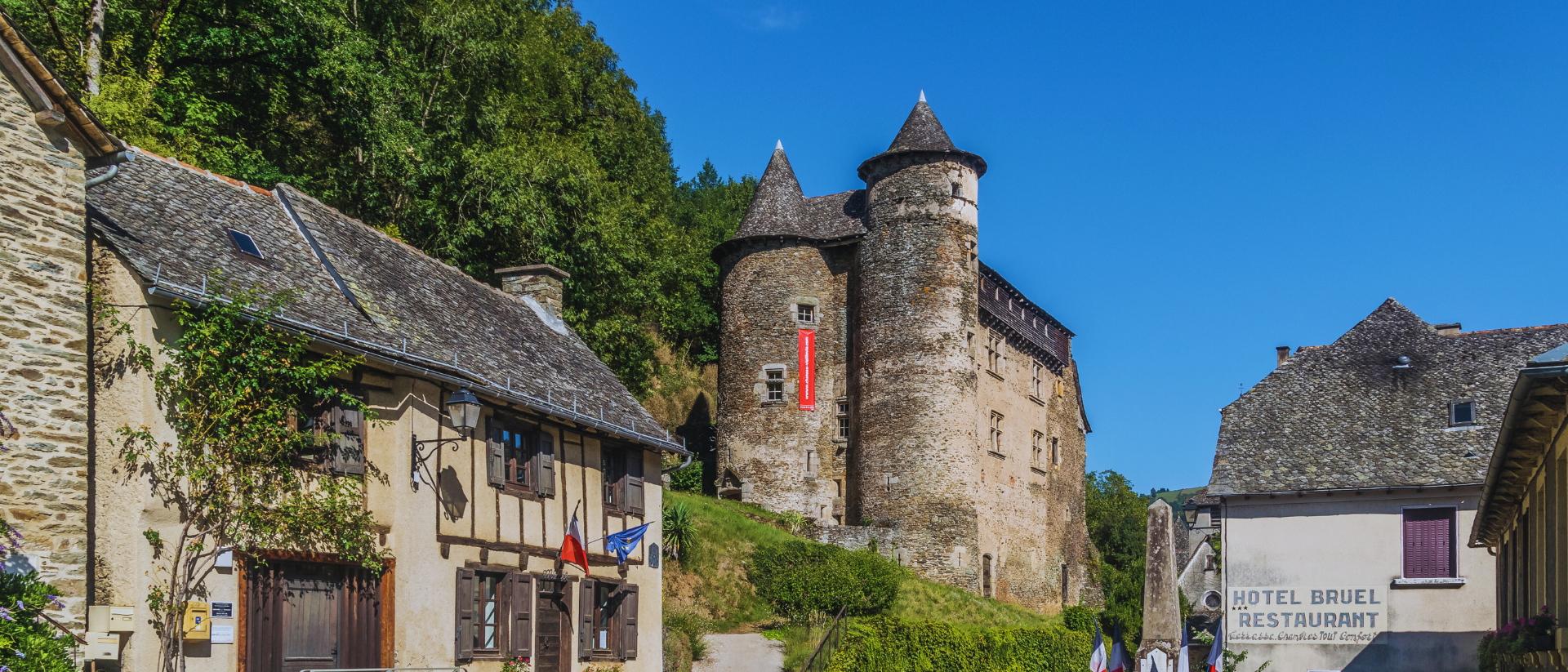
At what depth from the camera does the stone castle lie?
40.4 m

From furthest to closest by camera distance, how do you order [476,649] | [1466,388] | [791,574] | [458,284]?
[791,574]
[1466,388]
[458,284]
[476,649]

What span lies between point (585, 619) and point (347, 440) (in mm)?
5513

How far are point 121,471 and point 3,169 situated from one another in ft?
8.80

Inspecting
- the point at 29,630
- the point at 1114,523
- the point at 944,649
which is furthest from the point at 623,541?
the point at 1114,523

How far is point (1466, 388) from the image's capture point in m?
23.9

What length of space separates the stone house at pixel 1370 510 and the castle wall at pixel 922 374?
51.4 feet

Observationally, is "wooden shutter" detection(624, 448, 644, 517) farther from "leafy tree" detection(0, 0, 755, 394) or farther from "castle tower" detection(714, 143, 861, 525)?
"castle tower" detection(714, 143, 861, 525)

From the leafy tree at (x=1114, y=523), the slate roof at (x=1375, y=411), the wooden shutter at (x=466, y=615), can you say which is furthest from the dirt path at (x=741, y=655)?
the leafy tree at (x=1114, y=523)

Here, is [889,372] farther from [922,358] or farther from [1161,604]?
[1161,604]

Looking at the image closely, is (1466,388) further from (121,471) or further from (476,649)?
(121,471)

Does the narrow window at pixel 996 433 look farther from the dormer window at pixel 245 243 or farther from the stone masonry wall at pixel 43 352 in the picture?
the stone masonry wall at pixel 43 352

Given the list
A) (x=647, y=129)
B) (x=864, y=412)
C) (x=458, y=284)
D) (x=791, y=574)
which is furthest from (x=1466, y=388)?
(x=647, y=129)

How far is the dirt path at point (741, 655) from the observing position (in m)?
22.7

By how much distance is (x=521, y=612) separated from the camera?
16422mm
